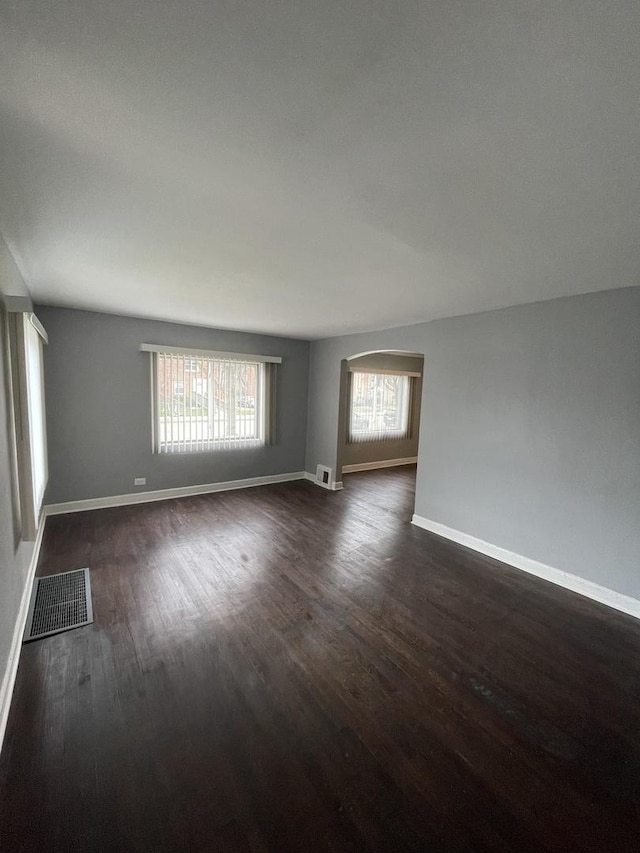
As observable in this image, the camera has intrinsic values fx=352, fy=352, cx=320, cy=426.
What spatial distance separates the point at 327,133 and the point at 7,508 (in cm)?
236

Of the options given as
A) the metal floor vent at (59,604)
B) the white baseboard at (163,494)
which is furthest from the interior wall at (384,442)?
the metal floor vent at (59,604)

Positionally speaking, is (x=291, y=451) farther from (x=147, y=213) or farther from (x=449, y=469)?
(x=147, y=213)

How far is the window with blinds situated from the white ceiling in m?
2.53

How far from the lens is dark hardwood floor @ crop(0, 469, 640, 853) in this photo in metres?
1.29

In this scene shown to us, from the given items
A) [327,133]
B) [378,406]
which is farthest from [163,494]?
[327,133]

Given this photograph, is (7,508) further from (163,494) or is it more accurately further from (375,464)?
(375,464)

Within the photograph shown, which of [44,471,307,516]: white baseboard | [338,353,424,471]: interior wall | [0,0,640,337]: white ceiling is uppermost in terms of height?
[0,0,640,337]: white ceiling

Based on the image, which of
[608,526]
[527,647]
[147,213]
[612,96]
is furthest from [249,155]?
[608,526]

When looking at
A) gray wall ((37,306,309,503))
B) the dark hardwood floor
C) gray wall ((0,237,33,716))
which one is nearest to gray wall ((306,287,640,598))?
the dark hardwood floor

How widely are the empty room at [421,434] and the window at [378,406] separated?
2.69 metres

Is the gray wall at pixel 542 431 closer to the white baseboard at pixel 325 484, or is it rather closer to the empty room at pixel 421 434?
the empty room at pixel 421 434

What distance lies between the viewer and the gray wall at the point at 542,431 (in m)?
2.71

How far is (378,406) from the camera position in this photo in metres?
7.20

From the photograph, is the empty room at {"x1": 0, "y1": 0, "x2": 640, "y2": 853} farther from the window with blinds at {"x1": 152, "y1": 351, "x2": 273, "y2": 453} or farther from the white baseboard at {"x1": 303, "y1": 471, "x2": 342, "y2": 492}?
the white baseboard at {"x1": 303, "y1": 471, "x2": 342, "y2": 492}
